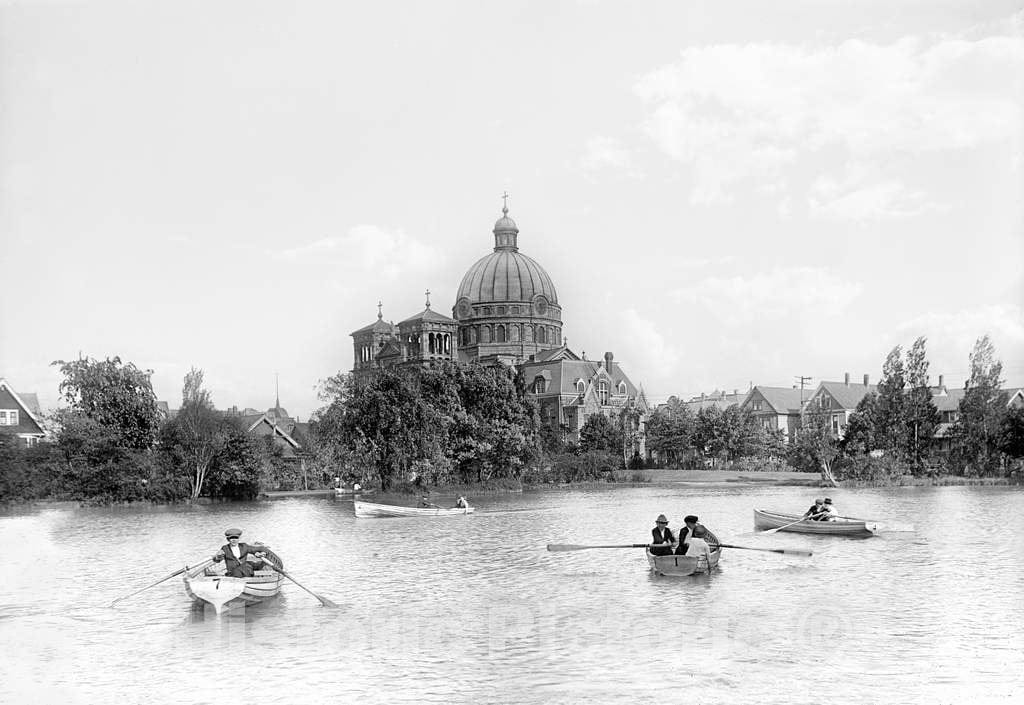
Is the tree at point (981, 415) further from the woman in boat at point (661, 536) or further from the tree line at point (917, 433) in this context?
the woman in boat at point (661, 536)

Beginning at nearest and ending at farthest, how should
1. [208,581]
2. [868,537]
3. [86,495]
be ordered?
[208,581], [868,537], [86,495]

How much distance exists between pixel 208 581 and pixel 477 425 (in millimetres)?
49353

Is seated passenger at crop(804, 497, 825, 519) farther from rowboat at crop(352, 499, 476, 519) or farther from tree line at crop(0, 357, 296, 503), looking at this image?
tree line at crop(0, 357, 296, 503)

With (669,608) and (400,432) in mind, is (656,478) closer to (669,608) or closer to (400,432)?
(400,432)

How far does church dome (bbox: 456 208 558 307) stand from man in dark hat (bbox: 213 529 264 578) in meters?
109

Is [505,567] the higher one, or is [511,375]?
[511,375]

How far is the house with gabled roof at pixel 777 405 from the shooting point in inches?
5148

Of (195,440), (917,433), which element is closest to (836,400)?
(917,433)

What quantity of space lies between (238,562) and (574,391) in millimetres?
101799

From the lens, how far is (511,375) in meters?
86.1

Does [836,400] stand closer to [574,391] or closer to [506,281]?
[574,391]

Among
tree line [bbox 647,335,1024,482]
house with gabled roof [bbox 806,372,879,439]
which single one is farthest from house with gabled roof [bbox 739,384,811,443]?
tree line [bbox 647,335,1024,482]

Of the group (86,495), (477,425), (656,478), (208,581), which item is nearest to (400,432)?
(477,425)

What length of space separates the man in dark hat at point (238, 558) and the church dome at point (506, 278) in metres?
109
